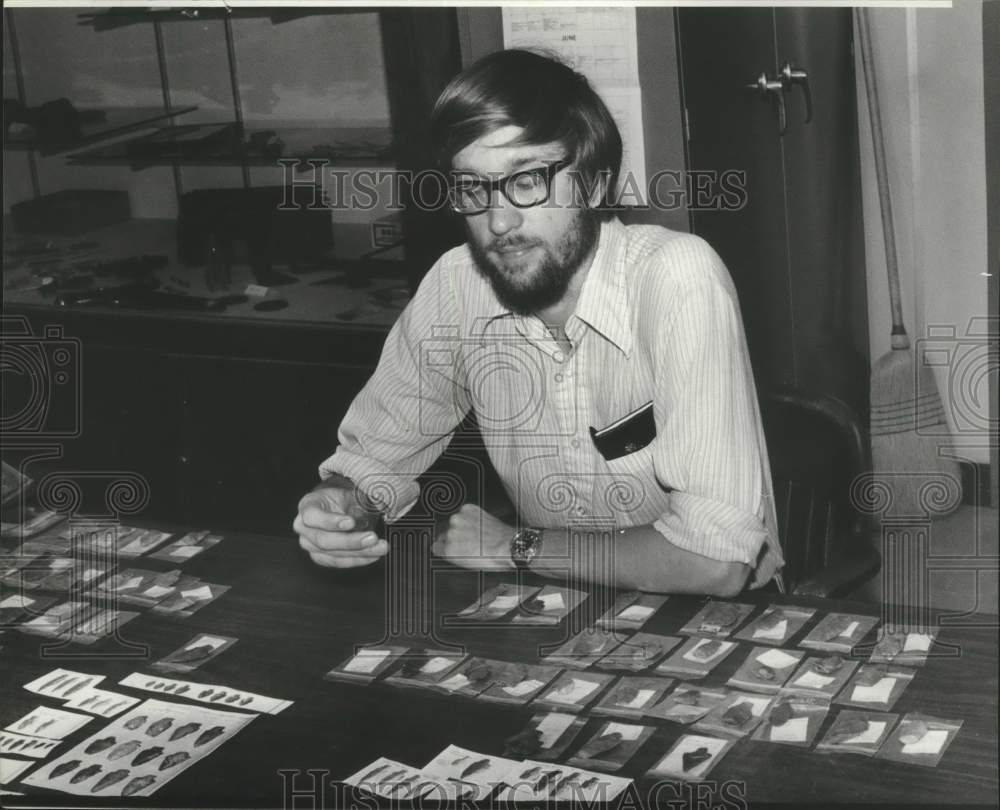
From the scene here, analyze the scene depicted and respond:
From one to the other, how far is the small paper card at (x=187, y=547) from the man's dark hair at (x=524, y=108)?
0.67 metres

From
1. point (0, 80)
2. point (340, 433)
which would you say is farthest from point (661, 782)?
point (0, 80)

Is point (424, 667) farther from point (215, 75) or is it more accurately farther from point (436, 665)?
point (215, 75)

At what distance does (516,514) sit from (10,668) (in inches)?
29.9

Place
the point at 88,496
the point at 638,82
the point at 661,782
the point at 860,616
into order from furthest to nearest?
the point at 88,496
the point at 638,82
the point at 860,616
the point at 661,782

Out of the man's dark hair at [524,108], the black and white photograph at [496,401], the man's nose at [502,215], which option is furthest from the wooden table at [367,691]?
the man's dark hair at [524,108]

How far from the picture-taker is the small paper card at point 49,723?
5.35 feet

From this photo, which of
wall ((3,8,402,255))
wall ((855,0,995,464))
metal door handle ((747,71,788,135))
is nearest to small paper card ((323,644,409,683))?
wall ((3,8,402,255))

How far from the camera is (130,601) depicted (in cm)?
184

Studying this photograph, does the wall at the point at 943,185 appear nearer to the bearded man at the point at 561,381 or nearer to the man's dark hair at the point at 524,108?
the bearded man at the point at 561,381

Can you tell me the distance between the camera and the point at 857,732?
1366 mm

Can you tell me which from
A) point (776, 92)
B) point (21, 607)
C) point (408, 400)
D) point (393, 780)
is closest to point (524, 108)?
point (776, 92)

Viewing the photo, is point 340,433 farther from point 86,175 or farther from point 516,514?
point 86,175

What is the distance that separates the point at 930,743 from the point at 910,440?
53cm

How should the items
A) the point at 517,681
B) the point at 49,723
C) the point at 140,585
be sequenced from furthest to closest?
the point at 140,585 < the point at 49,723 < the point at 517,681
